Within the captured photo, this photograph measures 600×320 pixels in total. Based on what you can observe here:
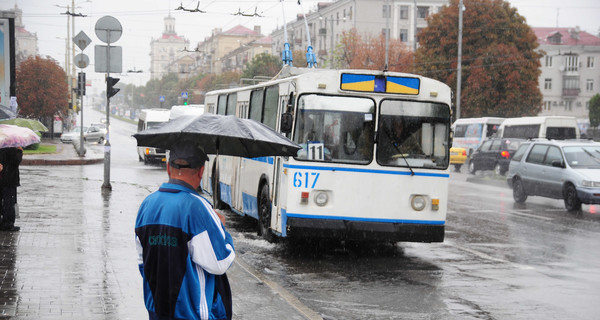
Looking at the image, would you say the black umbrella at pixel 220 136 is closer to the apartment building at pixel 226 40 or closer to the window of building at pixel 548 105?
the window of building at pixel 548 105

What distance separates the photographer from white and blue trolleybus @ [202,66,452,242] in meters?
10.7

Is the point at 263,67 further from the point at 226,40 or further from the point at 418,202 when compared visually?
Result: the point at 418,202

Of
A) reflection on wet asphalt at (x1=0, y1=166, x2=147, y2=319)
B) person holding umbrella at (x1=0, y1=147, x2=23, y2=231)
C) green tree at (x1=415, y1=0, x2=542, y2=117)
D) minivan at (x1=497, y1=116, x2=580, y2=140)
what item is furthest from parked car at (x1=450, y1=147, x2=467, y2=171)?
person holding umbrella at (x1=0, y1=147, x2=23, y2=231)

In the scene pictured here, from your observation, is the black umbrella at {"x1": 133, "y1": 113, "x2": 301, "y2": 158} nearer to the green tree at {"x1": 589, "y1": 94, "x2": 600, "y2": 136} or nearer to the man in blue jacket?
the man in blue jacket

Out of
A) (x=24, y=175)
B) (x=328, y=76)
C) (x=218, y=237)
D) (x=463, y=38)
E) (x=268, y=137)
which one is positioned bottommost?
(x=24, y=175)

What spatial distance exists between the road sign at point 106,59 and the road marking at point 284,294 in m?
9.75

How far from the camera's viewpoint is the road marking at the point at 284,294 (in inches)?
284

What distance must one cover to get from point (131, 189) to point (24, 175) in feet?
17.7

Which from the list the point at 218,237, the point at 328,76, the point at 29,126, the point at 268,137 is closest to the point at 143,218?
the point at 218,237

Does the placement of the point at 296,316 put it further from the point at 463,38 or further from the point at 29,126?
the point at 463,38

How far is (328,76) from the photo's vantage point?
35.5ft

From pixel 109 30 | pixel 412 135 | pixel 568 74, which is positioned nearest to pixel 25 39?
pixel 568 74

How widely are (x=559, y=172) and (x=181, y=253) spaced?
16.6 metres

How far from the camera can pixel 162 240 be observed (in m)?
3.74
